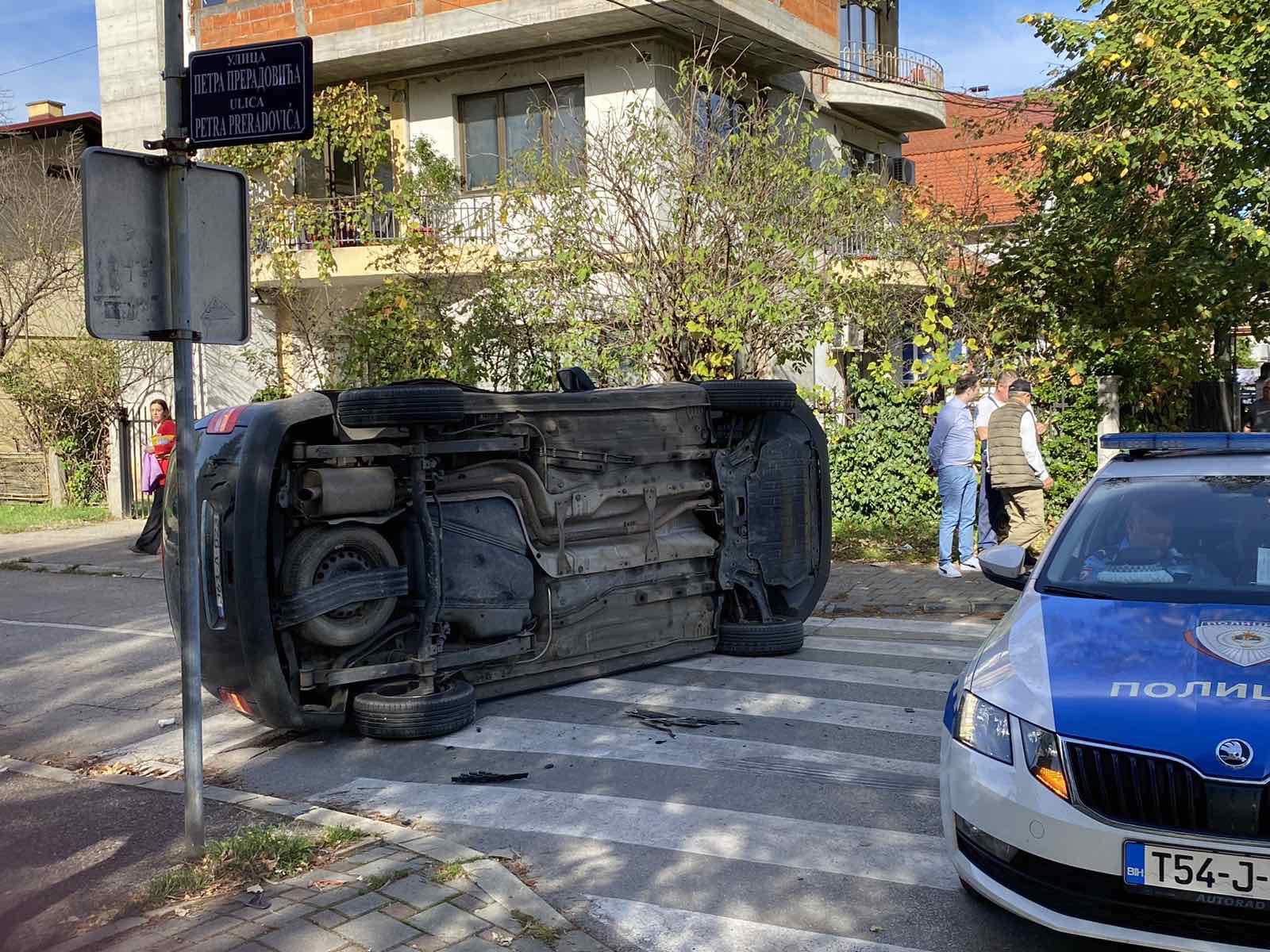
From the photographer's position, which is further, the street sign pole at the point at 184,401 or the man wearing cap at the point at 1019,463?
the man wearing cap at the point at 1019,463

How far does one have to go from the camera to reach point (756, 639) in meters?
8.12

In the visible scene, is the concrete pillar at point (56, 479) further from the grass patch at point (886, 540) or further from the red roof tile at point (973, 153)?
the red roof tile at point (973, 153)

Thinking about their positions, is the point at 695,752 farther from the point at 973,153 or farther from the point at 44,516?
the point at 44,516

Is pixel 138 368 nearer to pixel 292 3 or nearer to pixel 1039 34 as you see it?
pixel 292 3

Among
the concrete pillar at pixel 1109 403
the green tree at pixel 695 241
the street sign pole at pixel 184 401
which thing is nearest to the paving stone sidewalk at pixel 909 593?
the concrete pillar at pixel 1109 403

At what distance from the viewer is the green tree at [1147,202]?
11.8 metres

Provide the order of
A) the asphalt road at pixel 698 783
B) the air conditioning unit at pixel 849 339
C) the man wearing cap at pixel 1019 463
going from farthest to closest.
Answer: the air conditioning unit at pixel 849 339, the man wearing cap at pixel 1019 463, the asphalt road at pixel 698 783

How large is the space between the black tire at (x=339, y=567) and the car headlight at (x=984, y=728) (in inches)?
131

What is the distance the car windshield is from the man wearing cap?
246 inches

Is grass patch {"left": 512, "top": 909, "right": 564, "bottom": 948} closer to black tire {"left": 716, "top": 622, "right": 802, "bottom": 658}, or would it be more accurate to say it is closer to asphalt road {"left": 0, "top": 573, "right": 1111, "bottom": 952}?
asphalt road {"left": 0, "top": 573, "right": 1111, "bottom": 952}

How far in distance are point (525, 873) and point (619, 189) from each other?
10555 millimetres

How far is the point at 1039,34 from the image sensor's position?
13.2 m

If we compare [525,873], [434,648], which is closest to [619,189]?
[434,648]

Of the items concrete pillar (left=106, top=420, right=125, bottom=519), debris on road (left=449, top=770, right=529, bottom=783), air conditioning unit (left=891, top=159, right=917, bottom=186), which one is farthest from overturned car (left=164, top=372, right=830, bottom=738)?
air conditioning unit (left=891, top=159, right=917, bottom=186)
